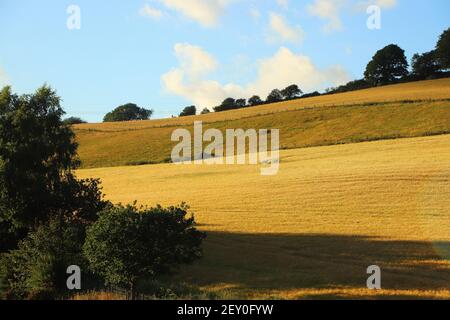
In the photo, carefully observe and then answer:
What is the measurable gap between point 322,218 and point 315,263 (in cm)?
868

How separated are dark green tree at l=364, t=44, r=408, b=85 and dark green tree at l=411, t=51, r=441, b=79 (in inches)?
116

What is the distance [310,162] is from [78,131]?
2473 inches

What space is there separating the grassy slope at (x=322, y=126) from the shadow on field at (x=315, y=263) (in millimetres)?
36951

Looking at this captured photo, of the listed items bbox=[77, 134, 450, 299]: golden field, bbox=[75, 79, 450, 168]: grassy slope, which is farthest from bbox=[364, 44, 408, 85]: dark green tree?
bbox=[77, 134, 450, 299]: golden field

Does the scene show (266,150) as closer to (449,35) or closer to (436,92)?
(436,92)

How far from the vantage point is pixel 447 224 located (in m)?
30.8

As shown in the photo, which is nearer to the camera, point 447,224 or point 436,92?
point 447,224

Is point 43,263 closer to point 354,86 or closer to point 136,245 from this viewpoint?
point 136,245

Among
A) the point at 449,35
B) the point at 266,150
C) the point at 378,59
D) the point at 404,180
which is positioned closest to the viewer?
the point at 404,180

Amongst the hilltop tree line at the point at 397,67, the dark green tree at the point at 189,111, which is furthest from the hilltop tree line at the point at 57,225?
the dark green tree at the point at 189,111

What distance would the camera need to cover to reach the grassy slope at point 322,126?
217 ft

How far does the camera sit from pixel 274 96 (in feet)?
515

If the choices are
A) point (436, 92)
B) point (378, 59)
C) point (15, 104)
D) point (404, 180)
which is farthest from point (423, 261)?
point (378, 59)

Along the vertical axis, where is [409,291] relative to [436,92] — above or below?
below
